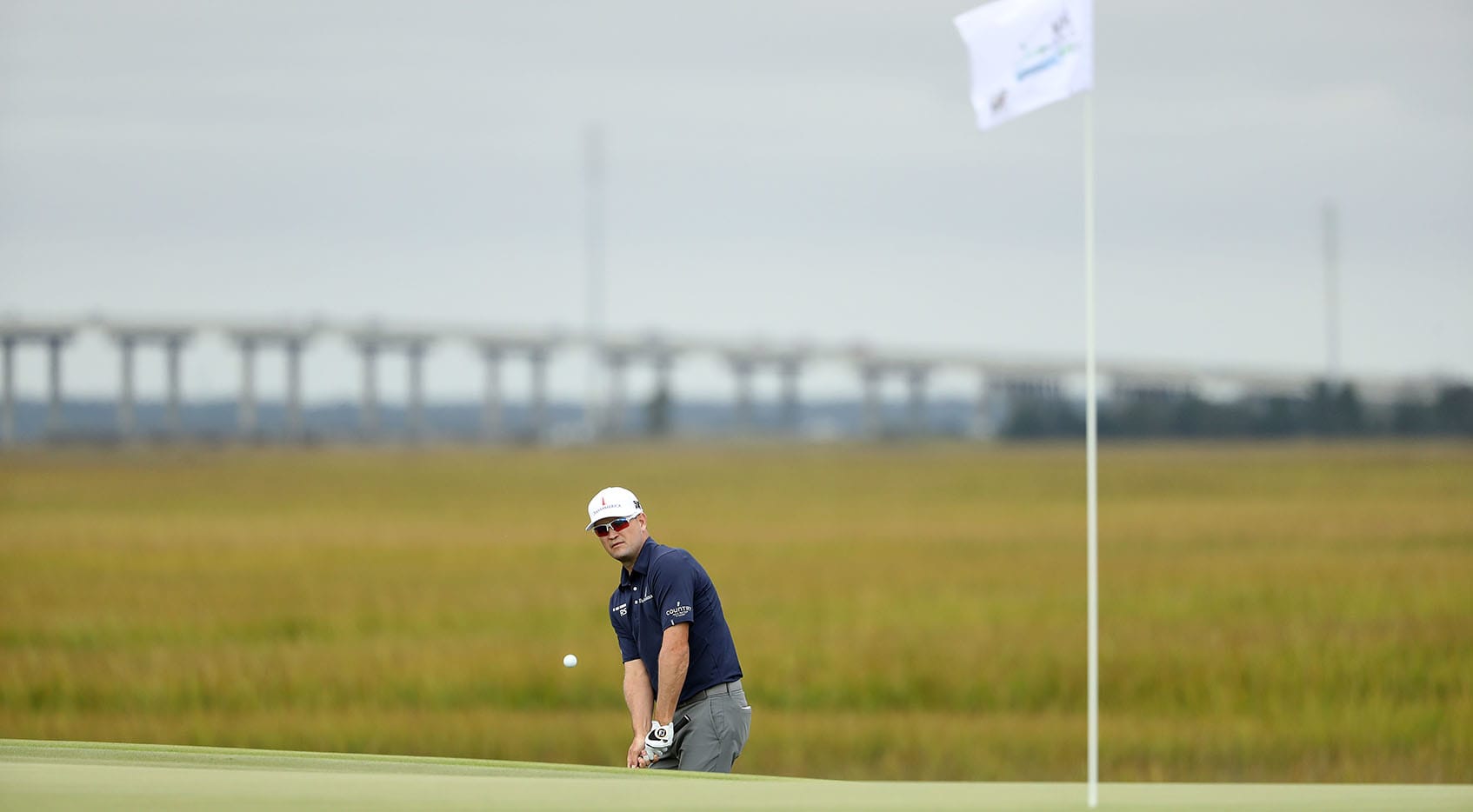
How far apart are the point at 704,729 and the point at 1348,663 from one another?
11850 millimetres

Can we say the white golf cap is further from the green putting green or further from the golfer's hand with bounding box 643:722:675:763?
the green putting green

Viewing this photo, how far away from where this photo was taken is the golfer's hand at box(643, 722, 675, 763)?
7535mm

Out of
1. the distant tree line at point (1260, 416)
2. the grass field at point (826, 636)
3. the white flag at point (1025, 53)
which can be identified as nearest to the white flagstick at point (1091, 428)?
the white flag at point (1025, 53)

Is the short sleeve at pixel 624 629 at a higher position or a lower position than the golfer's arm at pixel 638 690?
higher

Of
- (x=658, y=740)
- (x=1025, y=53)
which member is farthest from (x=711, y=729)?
(x=1025, y=53)

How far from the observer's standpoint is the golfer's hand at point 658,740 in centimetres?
754

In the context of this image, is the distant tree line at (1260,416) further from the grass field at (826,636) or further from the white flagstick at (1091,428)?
the white flagstick at (1091,428)

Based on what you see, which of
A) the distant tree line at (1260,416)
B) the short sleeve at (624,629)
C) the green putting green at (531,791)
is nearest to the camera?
the green putting green at (531,791)

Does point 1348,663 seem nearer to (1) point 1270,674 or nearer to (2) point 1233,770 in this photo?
(1) point 1270,674

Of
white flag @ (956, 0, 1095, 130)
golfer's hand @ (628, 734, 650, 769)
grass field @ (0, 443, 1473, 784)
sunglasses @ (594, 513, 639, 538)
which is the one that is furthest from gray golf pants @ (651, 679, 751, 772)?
grass field @ (0, 443, 1473, 784)

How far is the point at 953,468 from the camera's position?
7850 centimetres

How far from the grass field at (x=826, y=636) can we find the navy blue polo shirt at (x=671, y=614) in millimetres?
6416

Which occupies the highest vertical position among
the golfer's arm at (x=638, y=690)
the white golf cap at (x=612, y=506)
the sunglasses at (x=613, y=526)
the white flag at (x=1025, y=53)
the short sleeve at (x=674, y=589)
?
the white flag at (x=1025, y=53)

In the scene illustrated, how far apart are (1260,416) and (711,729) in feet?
269
